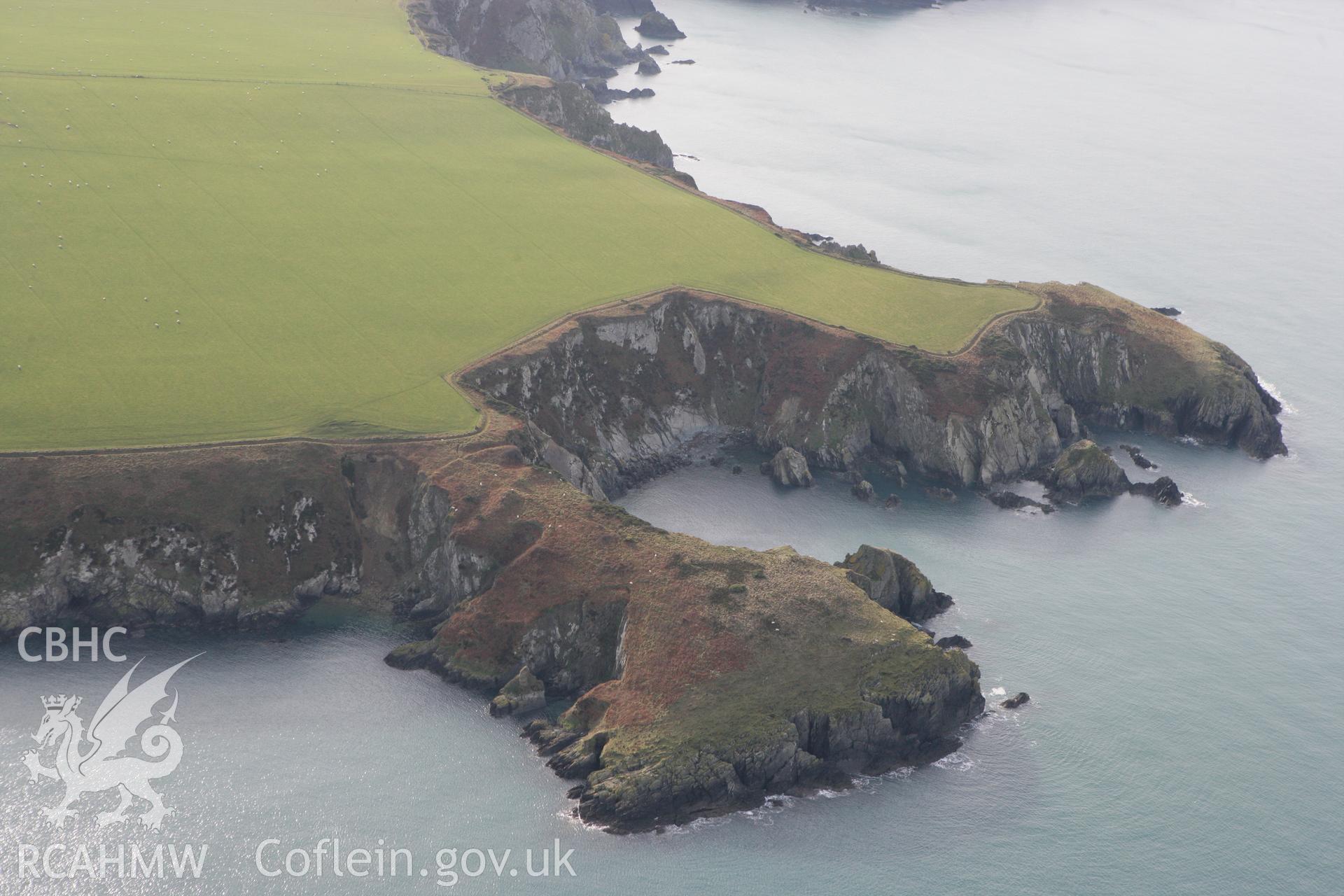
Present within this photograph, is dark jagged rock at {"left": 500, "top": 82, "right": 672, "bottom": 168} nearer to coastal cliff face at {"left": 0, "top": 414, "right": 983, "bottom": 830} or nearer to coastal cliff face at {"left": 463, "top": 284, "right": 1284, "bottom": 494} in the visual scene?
coastal cliff face at {"left": 463, "top": 284, "right": 1284, "bottom": 494}

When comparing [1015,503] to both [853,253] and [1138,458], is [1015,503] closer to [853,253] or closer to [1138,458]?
[1138,458]

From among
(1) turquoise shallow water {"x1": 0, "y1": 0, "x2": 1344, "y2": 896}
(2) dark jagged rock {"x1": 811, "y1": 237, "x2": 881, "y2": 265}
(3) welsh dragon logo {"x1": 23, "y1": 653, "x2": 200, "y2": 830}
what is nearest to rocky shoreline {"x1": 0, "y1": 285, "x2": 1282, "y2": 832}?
(1) turquoise shallow water {"x1": 0, "y1": 0, "x2": 1344, "y2": 896}

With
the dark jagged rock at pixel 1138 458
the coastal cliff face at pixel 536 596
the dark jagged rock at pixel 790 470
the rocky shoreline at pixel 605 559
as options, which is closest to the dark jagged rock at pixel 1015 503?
the rocky shoreline at pixel 605 559

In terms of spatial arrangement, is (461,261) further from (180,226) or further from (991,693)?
(991,693)

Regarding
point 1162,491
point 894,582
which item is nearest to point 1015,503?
point 1162,491

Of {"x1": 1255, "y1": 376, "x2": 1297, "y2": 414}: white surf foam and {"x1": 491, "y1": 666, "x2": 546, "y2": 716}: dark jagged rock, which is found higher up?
{"x1": 1255, "y1": 376, "x2": 1297, "y2": 414}: white surf foam

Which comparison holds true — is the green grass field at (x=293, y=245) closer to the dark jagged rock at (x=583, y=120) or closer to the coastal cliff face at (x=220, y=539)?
the coastal cliff face at (x=220, y=539)
